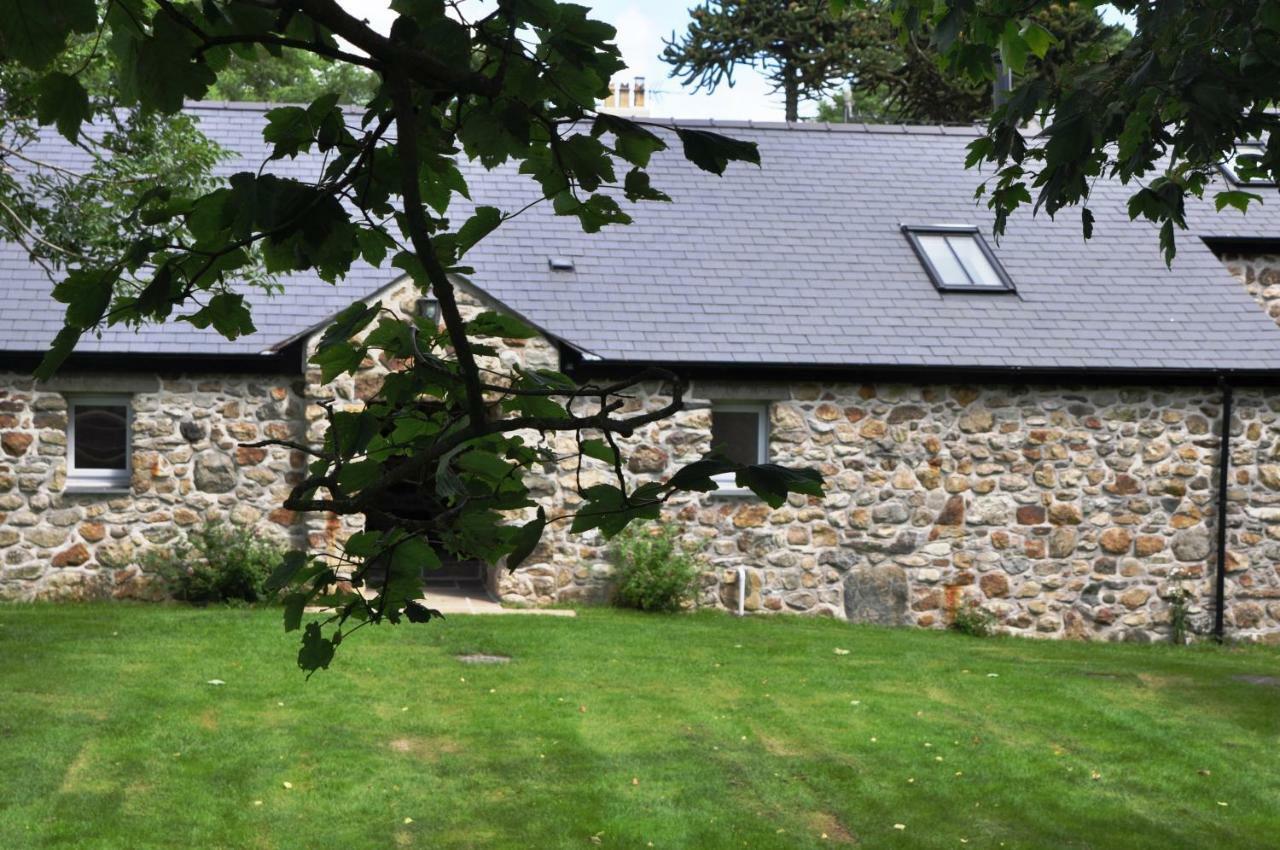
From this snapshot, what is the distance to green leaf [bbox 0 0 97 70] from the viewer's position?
1723mm

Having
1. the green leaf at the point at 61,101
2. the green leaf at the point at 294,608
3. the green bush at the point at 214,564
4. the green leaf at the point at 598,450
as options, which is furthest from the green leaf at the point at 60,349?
the green bush at the point at 214,564

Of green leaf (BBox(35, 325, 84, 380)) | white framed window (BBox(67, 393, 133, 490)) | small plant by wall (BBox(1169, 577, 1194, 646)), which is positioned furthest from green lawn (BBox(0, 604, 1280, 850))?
green leaf (BBox(35, 325, 84, 380))

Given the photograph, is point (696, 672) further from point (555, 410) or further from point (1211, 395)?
point (555, 410)

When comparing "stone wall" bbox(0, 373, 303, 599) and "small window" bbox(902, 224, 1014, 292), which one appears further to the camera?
"small window" bbox(902, 224, 1014, 292)

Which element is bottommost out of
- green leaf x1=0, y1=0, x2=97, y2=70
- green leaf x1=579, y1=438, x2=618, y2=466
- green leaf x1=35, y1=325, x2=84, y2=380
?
green leaf x1=579, y1=438, x2=618, y2=466

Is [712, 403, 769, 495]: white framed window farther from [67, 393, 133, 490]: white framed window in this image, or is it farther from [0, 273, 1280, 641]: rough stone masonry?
[67, 393, 133, 490]: white framed window

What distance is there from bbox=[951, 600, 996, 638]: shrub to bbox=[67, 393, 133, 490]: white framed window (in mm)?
8021

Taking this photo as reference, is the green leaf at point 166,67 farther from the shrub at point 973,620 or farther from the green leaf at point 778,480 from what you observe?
the shrub at point 973,620

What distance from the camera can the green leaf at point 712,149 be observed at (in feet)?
6.60

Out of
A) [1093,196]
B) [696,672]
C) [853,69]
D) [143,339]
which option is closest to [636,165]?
[696,672]

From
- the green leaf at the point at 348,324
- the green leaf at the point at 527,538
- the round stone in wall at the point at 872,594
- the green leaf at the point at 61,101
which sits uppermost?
the green leaf at the point at 61,101

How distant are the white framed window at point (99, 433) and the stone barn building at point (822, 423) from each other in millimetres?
27

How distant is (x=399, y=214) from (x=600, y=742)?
6.59m

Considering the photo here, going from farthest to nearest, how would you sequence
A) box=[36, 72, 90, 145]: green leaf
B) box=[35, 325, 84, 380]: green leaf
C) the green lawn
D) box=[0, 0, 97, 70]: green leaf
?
the green lawn
box=[36, 72, 90, 145]: green leaf
box=[35, 325, 84, 380]: green leaf
box=[0, 0, 97, 70]: green leaf
